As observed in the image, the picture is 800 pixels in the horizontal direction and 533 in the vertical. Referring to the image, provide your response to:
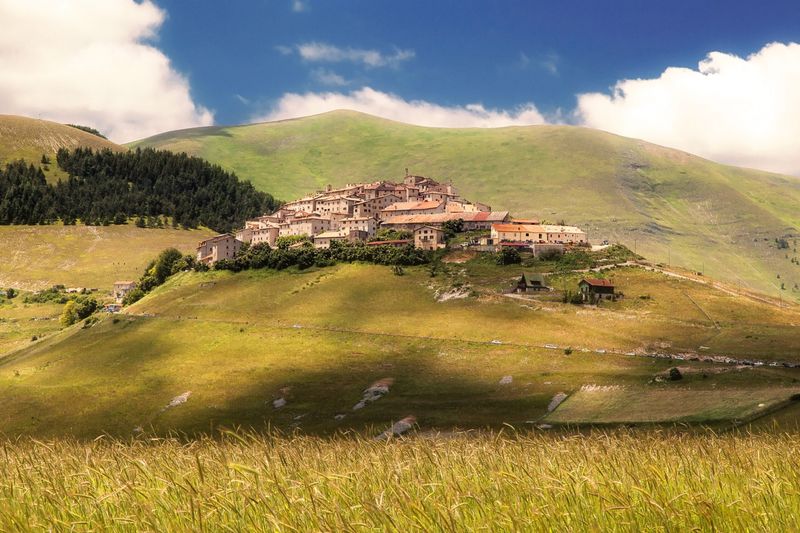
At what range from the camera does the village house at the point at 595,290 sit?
139m

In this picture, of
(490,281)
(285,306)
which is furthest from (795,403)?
(285,306)

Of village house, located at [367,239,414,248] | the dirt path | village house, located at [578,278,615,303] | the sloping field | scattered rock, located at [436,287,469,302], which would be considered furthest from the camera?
village house, located at [367,239,414,248]

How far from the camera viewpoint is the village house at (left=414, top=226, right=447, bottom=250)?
18462 cm

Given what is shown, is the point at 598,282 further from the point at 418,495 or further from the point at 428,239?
the point at 418,495

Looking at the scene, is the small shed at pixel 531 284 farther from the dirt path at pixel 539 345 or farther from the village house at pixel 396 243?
the village house at pixel 396 243

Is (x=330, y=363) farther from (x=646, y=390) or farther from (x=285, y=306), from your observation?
(x=646, y=390)

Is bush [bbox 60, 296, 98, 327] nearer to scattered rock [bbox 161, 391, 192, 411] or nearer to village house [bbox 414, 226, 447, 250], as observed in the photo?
scattered rock [bbox 161, 391, 192, 411]

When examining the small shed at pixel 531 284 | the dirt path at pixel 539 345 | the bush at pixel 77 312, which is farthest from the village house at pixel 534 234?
the bush at pixel 77 312

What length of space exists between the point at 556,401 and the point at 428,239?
105417 mm

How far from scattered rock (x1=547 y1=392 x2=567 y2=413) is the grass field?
75.1m

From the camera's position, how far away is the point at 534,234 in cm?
18575

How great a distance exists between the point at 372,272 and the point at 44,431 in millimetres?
93877

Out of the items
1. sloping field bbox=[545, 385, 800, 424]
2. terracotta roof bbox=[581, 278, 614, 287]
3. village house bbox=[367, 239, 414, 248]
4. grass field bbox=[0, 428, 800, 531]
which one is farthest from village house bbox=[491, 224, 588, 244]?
grass field bbox=[0, 428, 800, 531]

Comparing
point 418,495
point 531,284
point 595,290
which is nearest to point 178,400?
point 531,284
